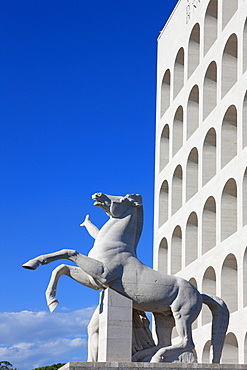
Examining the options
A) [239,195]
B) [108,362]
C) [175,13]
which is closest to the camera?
[108,362]

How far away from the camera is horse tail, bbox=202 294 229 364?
20688 millimetres

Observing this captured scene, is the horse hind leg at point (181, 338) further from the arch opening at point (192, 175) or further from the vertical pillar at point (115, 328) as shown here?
the arch opening at point (192, 175)

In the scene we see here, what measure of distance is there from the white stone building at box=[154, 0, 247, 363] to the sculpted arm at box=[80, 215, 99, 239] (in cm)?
1297

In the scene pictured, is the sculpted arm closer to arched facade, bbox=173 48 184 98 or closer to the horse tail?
the horse tail

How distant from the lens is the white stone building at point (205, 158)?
35156mm

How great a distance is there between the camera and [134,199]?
2084cm

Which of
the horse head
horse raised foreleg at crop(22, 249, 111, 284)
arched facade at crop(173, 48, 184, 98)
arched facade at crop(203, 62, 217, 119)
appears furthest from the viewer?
arched facade at crop(173, 48, 184, 98)

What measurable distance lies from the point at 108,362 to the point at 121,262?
269 cm

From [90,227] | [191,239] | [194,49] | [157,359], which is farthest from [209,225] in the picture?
[157,359]

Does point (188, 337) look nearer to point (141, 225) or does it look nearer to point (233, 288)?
point (141, 225)

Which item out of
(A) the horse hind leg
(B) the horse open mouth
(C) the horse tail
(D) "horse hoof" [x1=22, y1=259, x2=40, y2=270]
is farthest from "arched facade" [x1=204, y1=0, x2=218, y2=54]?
(D) "horse hoof" [x1=22, y1=259, x2=40, y2=270]

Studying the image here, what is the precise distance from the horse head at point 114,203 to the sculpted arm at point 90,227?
97 cm

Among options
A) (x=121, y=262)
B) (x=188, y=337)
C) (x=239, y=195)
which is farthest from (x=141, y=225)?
(x=239, y=195)

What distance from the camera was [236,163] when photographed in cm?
3547
